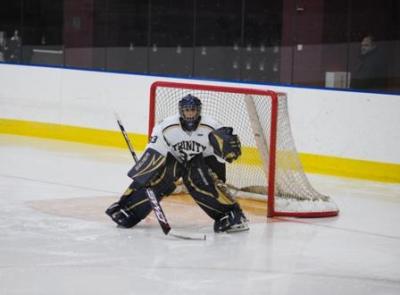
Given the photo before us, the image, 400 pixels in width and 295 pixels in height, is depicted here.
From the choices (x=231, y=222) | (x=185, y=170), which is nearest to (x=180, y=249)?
(x=231, y=222)

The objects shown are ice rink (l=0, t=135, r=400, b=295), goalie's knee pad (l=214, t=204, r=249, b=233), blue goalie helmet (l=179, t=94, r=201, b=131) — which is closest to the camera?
ice rink (l=0, t=135, r=400, b=295)

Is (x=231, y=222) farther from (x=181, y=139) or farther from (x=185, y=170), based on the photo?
(x=181, y=139)

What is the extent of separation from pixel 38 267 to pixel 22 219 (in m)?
1.52

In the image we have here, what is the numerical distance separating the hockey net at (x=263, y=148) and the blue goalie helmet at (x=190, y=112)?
1055 mm

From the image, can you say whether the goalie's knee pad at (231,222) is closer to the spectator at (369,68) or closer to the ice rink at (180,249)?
the ice rink at (180,249)

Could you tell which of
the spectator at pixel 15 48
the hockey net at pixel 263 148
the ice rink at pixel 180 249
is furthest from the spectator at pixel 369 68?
the spectator at pixel 15 48

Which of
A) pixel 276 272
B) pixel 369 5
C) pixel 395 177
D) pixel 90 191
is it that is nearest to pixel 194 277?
pixel 276 272

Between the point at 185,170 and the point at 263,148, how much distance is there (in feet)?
3.70

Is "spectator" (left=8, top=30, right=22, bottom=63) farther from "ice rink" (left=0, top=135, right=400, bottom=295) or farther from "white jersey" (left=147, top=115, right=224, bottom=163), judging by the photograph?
"white jersey" (left=147, top=115, right=224, bottom=163)

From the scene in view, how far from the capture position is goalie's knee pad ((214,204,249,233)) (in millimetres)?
7246

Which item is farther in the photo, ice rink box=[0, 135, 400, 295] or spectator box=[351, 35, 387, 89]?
spectator box=[351, 35, 387, 89]

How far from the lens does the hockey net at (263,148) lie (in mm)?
8062

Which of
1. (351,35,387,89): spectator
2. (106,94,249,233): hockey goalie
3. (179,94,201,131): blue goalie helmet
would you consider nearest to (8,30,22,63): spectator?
(351,35,387,89): spectator

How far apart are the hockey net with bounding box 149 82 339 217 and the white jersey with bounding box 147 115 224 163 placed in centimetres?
95
